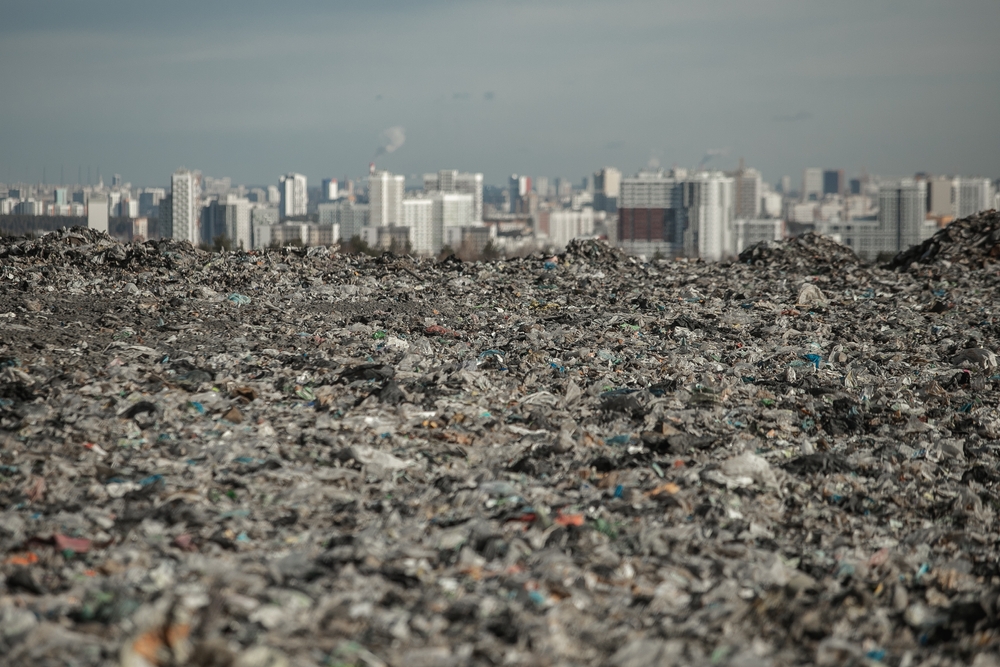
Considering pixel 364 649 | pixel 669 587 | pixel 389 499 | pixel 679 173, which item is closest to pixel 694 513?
pixel 669 587

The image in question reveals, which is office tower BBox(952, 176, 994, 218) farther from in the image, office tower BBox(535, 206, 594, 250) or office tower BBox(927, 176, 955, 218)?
office tower BBox(535, 206, 594, 250)

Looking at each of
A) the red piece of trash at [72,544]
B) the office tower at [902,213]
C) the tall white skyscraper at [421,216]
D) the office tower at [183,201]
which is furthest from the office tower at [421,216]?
the red piece of trash at [72,544]

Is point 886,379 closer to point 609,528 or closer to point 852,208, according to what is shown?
point 609,528

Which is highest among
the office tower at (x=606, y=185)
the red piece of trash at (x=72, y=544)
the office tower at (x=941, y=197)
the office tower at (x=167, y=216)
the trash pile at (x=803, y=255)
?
the office tower at (x=606, y=185)

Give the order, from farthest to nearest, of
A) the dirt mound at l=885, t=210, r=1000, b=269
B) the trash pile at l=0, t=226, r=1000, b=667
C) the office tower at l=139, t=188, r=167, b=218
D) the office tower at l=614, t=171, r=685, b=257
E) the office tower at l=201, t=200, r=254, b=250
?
1. the office tower at l=614, t=171, r=685, b=257
2. the office tower at l=139, t=188, r=167, b=218
3. the office tower at l=201, t=200, r=254, b=250
4. the dirt mound at l=885, t=210, r=1000, b=269
5. the trash pile at l=0, t=226, r=1000, b=667

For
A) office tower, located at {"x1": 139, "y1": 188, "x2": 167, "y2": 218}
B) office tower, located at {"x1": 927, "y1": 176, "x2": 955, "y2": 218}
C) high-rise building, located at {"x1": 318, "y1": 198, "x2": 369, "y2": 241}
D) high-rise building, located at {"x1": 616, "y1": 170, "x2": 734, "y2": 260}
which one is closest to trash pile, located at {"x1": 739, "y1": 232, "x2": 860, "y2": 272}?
office tower, located at {"x1": 139, "y1": 188, "x2": 167, "y2": 218}

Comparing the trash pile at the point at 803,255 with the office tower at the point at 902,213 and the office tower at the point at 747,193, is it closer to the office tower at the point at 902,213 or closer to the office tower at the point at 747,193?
the office tower at the point at 902,213
